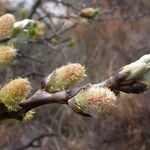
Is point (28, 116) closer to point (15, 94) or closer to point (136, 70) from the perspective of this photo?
point (15, 94)

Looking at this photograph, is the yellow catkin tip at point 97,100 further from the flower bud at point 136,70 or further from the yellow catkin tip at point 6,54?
the yellow catkin tip at point 6,54

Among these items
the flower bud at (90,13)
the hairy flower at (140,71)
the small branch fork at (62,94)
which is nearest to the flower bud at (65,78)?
the small branch fork at (62,94)

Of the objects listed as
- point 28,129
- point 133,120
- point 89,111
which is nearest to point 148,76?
point 89,111

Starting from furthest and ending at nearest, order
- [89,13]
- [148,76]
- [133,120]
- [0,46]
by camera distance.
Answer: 1. [133,120]
2. [89,13]
3. [0,46]
4. [148,76]

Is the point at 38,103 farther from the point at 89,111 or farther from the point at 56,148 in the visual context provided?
the point at 56,148

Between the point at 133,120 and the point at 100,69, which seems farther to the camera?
the point at 100,69

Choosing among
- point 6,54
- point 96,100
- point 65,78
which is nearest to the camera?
point 96,100

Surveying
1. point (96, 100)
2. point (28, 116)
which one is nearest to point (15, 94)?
point (28, 116)

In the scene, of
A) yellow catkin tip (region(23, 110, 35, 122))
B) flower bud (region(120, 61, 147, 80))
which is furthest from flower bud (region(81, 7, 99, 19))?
flower bud (region(120, 61, 147, 80))
